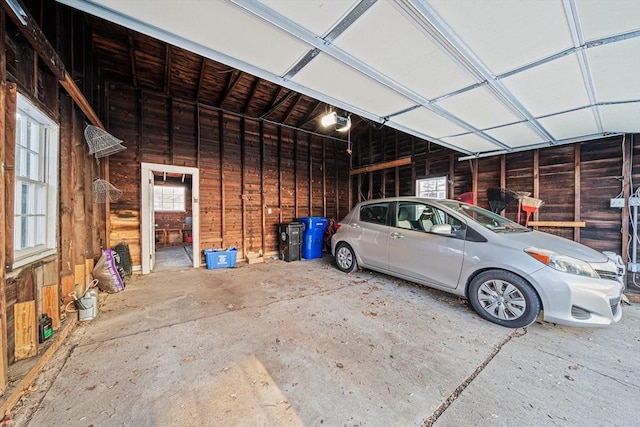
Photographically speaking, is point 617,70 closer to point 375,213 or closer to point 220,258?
point 375,213

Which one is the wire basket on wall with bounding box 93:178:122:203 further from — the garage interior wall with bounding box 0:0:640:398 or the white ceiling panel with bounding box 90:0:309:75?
the white ceiling panel with bounding box 90:0:309:75

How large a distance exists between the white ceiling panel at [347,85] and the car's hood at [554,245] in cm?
200

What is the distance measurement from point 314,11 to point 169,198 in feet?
31.8

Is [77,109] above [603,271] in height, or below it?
above

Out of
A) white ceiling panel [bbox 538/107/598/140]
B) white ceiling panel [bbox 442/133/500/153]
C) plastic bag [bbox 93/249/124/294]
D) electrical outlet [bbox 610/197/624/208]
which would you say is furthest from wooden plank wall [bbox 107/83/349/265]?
electrical outlet [bbox 610/197/624/208]

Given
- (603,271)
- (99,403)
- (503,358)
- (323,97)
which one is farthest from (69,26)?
(603,271)

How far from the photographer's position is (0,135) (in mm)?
1443

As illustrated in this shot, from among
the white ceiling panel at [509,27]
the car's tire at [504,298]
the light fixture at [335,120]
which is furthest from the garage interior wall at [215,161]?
the white ceiling panel at [509,27]

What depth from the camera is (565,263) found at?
88.9 inches

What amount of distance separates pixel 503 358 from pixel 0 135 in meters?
4.01

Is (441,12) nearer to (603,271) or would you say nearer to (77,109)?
(603,271)

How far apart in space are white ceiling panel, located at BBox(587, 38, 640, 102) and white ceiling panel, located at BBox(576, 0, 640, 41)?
6.8 inches

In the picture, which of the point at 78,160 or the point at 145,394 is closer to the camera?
the point at 145,394

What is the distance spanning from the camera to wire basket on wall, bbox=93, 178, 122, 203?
3484mm
